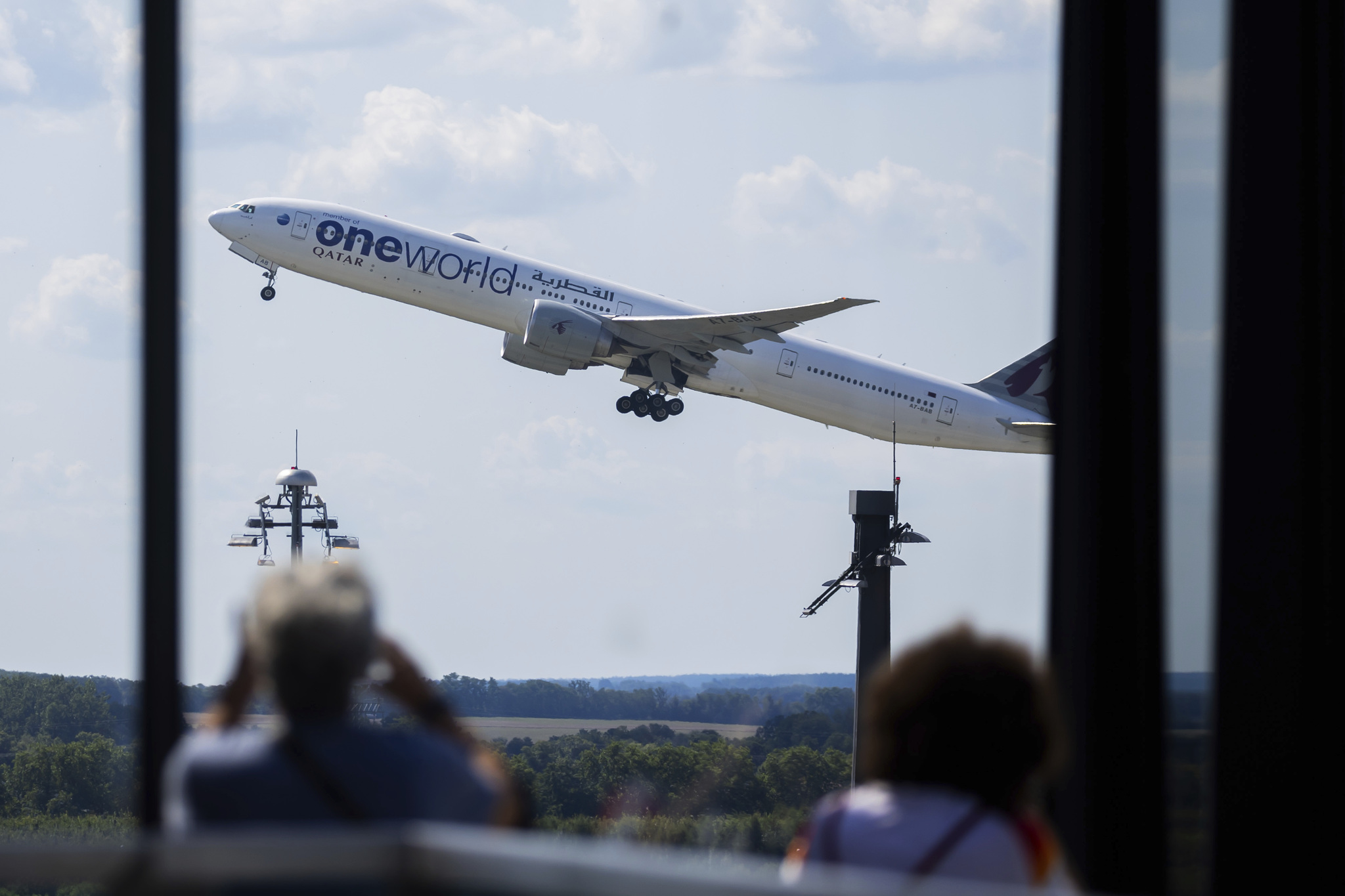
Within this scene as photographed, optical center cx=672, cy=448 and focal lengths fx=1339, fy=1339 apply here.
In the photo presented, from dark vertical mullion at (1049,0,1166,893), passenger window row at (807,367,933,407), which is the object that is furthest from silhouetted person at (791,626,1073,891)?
passenger window row at (807,367,933,407)

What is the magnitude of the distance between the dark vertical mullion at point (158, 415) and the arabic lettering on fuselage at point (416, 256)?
1647 cm

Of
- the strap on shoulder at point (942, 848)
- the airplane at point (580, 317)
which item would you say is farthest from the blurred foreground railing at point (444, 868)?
the airplane at point (580, 317)

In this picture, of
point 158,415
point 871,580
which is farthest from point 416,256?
point 158,415

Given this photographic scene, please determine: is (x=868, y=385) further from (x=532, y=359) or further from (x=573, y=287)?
(x=532, y=359)

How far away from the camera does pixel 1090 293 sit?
3.23m

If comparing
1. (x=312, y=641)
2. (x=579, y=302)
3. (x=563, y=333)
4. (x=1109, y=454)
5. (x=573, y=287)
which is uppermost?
(x=573, y=287)

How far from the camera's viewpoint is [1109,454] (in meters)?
3.17

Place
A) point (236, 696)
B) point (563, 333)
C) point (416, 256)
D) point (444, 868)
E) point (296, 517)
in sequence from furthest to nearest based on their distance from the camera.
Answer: point (296, 517)
point (416, 256)
point (563, 333)
point (236, 696)
point (444, 868)

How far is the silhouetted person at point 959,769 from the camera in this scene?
5.00 ft

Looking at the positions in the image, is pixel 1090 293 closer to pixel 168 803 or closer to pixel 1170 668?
pixel 1170 668

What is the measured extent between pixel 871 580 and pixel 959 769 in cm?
2304

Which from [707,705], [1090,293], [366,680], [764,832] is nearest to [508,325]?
[1090,293]

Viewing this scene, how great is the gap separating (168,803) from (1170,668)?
2233 millimetres

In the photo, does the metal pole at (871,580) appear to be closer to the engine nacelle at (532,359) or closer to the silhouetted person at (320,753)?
the engine nacelle at (532,359)
